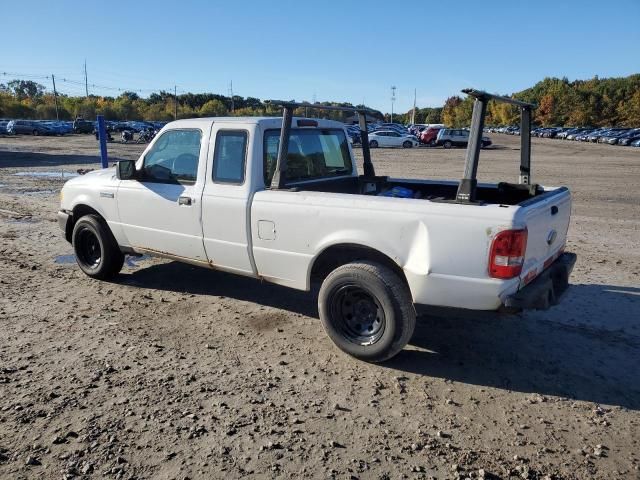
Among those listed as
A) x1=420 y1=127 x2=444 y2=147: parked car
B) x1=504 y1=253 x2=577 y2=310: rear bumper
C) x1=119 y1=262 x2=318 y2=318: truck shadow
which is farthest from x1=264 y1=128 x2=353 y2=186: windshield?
x1=420 y1=127 x2=444 y2=147: parked car

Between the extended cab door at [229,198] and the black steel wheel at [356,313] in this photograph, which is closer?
the black steel wheel at [356,313]

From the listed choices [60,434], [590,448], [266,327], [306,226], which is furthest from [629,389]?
[60,434]

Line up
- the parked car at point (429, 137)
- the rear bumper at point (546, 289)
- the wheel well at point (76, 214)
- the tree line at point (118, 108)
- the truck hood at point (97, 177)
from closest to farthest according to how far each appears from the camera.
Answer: the rear bumper at point (546, 289), the truck hood at point (97, 177), the wheel well at point (76, 214), the parked car at point (429, 137), the tree line at point (118, 108)

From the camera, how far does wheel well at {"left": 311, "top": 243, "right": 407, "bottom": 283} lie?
13.4ft

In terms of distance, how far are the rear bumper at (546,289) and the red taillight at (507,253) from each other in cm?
21

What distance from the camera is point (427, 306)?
383cm

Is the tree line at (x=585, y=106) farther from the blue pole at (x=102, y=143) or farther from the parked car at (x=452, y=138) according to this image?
the blue pole at (x=102, y=143)

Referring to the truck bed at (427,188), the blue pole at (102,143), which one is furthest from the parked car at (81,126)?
the truck bed at (427,188)

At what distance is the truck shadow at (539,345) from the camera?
3820mm

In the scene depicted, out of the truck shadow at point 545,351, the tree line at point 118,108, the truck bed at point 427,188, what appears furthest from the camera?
the tree line at point 118,108

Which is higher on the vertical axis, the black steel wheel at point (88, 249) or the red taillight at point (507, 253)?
the red taillight at point (507, 253)

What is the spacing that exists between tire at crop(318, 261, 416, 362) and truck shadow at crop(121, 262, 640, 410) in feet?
0.72

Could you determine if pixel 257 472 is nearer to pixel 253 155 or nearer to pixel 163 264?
pixel 253 155

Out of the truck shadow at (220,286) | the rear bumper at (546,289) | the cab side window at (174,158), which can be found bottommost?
the truck shadow at (220,286)
